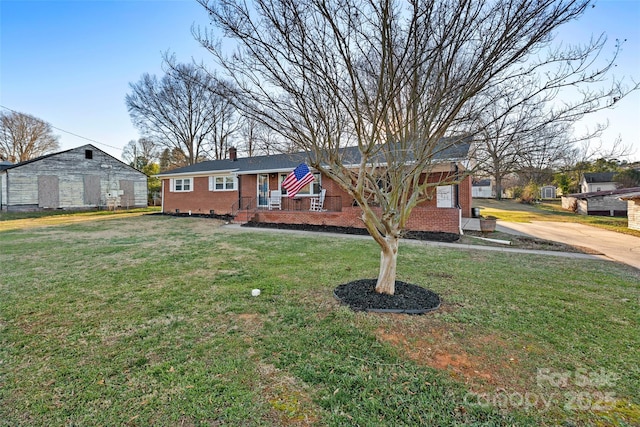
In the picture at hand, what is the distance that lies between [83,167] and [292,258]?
1052 inches

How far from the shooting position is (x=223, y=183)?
18016mm

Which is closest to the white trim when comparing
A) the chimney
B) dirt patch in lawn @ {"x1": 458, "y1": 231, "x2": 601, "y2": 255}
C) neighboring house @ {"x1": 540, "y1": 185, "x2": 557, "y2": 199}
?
the chimney

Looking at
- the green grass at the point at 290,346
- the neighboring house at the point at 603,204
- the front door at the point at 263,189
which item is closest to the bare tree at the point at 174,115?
the front door at the point at 263,189

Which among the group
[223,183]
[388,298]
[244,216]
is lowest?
[388,298]

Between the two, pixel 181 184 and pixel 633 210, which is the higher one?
pixel 181 184

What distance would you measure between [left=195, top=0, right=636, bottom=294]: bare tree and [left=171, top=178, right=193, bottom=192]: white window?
17.7 m

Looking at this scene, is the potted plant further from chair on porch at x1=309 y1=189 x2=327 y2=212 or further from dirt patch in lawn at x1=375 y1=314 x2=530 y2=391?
dirt patch in lawn at x1=375 y1=314 x2=530 y2=391

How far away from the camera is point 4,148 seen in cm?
3234

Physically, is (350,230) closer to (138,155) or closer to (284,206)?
(284,206)

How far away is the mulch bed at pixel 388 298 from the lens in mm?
3689

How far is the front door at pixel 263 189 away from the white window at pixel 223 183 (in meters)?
1.74

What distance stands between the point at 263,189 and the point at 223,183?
312 cm

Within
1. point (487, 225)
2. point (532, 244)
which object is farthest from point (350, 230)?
point (532, 244)

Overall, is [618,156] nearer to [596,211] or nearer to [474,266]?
[474,266]
